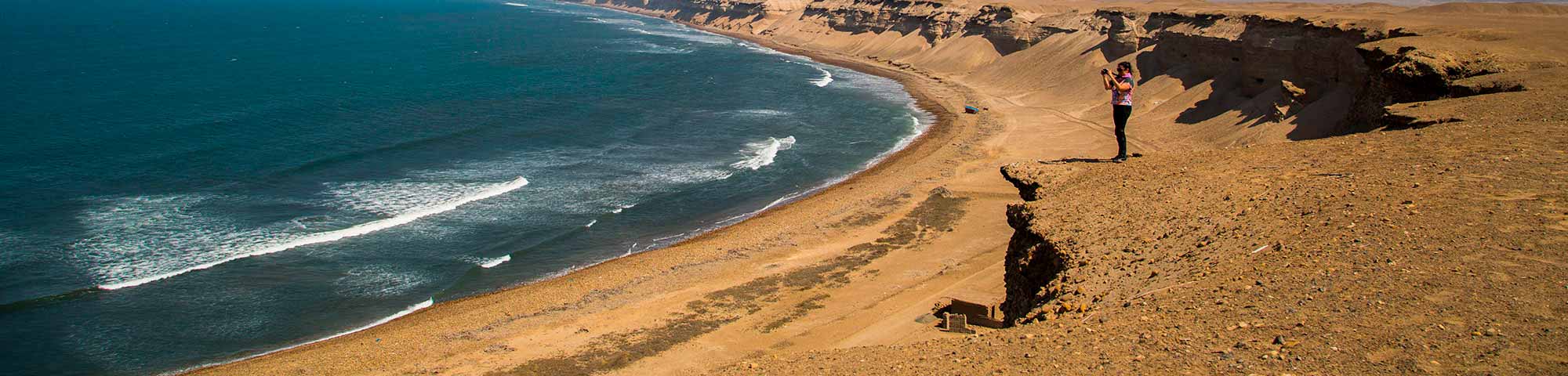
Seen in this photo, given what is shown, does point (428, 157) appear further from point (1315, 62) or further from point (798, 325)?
point (1315, 62)

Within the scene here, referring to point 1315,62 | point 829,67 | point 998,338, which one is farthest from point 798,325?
point 829,67

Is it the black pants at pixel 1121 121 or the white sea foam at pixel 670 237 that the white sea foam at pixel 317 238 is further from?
the black pants at pixel 1121 121

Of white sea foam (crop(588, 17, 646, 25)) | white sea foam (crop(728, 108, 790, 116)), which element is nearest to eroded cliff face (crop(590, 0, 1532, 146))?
white sea foam (crop(728, 108, 790, 116))

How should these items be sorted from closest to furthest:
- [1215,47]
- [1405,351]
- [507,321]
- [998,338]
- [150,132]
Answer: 1. [1405,351]
2. [998,338]
3. [507,321]
4. [150,132]
5. [1215,47]

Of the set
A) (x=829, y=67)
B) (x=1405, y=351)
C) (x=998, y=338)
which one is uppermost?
(x=1405, y=351)

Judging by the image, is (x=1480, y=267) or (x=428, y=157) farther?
(x=428, y=157)

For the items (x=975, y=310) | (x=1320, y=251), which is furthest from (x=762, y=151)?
(x=1320, y=251)


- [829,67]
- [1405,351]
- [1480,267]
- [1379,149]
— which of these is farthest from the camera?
[829,67]

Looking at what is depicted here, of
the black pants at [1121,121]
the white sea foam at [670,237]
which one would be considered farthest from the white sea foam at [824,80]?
the black pants at [1121,121]

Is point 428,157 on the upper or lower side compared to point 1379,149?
lower
